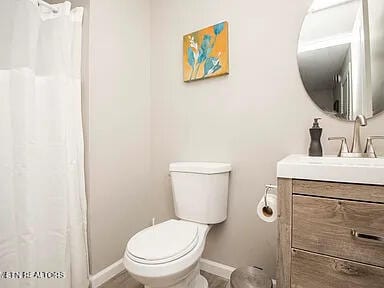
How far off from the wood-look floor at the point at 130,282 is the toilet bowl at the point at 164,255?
0.29 metres

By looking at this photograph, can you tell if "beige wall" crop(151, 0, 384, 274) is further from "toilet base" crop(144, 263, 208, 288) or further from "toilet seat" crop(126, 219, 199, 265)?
"toilet seat" crop(126, 219, 199, 265)

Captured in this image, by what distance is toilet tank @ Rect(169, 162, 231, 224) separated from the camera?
54.4 inches

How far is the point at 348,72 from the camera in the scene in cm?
118

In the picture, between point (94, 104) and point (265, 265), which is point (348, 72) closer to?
point (265, 265)

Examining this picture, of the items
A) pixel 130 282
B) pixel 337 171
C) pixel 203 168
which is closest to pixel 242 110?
pixel 203 168

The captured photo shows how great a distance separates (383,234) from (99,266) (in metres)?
1.50

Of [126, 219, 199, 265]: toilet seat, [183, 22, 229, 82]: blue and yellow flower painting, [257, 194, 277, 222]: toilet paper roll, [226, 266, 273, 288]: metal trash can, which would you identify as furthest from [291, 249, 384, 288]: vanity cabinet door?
[183, 22, 229, 82]: blue and yellow flower painting

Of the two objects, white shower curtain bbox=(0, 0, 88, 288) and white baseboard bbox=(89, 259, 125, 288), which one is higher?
white shower curtain bbox=(0, 0, 88, 288)

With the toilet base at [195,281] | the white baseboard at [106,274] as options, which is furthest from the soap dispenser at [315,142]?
the white baseboard at [106,274]

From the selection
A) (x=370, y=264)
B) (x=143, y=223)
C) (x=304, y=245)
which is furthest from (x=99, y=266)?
(x=370, y=264)

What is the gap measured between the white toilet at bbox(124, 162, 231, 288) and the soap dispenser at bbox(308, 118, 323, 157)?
49 centimetres

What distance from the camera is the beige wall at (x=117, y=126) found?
146 centimetres

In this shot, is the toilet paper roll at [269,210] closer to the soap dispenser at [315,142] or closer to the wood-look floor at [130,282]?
the soap dispenser at [315,142]

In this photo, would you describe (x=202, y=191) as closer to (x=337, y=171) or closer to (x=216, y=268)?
(x=216, y=268)
